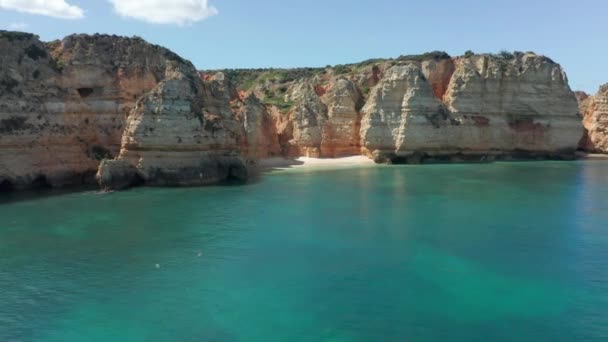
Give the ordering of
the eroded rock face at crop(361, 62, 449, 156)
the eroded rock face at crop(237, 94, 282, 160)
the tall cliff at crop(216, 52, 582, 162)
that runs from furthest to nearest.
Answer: the tall cliff at crop(216, 52, 582, 162) < the eroded rock face at crop(361, 62, 449, 156) < the eroded rock face at crop(237, 94, 282, 160)

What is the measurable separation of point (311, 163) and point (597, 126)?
44995mm

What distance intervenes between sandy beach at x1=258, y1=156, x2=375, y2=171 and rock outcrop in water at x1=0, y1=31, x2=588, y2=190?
4.79 ft

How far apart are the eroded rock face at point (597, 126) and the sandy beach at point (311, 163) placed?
36.5 meters

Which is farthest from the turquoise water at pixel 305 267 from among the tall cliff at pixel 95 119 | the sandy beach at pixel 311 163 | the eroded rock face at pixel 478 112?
the eroded rock face at pixel 478 112

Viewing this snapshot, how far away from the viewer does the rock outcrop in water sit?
40.7 metres

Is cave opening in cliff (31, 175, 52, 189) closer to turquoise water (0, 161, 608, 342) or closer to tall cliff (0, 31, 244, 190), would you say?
tall cliff (0, 31, 244, 190)

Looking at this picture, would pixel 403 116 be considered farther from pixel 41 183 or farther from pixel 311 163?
pixel 41 183

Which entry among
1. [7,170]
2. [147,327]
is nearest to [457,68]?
[7,170]

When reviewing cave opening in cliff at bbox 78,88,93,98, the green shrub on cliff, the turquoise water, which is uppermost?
the green shrub on cliff

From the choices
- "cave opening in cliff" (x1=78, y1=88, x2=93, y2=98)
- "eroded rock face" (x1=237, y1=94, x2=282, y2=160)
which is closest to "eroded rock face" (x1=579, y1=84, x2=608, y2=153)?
"eroded rock face" (x1=237, y1=94, x2=282, y2=160)

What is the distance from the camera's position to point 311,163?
6069 cm

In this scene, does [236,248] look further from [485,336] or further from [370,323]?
[485,336]

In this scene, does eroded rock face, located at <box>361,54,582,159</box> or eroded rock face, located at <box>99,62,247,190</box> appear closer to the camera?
eroded rock face, located at <box>99,62,247,190</box>

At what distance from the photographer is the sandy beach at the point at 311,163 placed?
190 ft
